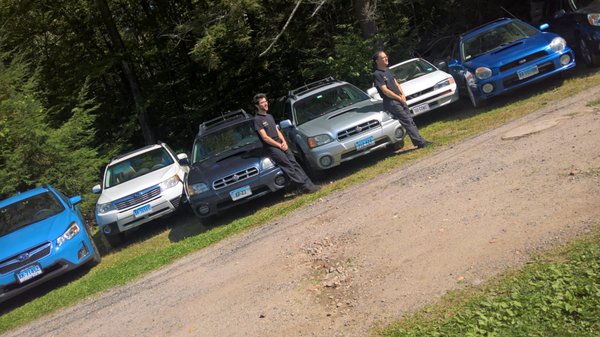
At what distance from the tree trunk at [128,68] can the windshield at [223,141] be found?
8228mm

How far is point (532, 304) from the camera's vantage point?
3898 mm

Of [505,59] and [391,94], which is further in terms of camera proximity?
[505,59]

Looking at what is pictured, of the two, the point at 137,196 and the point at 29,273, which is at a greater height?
the point at 137,196

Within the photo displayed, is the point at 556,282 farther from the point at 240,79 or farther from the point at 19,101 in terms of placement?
the point at 240,79

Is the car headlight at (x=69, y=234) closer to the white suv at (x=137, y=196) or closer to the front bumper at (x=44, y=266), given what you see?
the front bumper at (x=44, y=266)

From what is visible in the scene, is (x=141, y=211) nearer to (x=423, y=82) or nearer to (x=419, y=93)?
(x=419, y=93)

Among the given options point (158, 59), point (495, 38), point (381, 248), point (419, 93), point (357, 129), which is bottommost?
point (381, 248)

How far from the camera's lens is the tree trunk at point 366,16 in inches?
593

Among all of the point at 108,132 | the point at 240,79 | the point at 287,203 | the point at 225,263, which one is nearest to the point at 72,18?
the point at 108,132

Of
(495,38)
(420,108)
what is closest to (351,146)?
(420,108)

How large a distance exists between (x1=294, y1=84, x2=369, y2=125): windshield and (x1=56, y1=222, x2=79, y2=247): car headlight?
4.49 metres

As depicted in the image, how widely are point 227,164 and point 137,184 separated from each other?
218cm

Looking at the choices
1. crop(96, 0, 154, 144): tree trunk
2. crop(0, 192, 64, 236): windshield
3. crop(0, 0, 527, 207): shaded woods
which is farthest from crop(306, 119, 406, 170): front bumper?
crop(96, 0, 154, 144): tree trunk

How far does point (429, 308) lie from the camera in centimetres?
436
